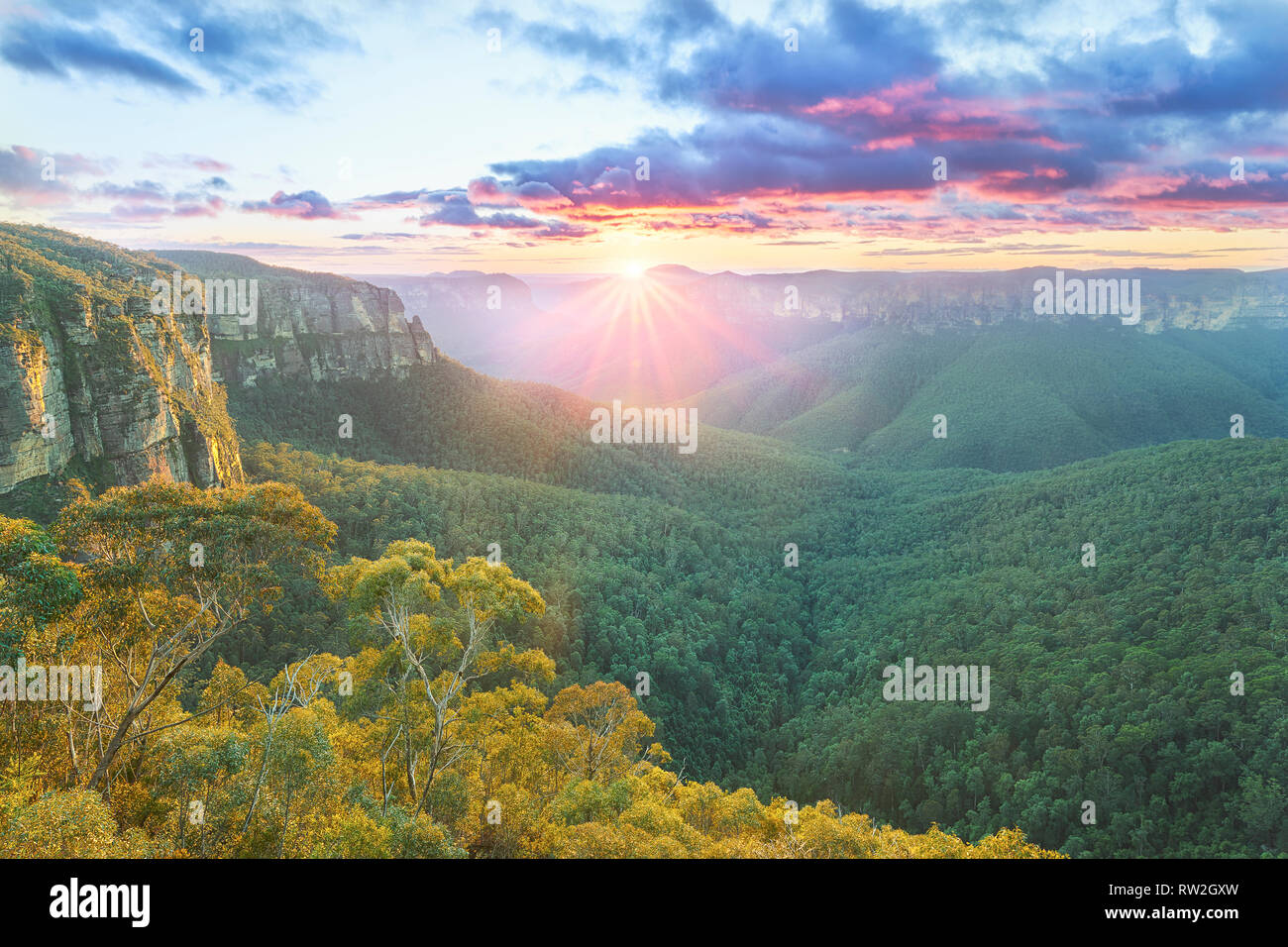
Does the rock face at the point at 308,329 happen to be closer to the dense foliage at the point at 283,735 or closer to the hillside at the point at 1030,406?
the dense foliage at the point at 283,735

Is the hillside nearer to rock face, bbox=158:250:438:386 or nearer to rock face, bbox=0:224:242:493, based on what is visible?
rock face, bbox=158:250:438:386

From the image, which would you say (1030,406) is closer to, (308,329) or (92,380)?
(308,329)

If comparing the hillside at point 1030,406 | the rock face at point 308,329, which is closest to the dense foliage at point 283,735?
the rock face at point 308,329

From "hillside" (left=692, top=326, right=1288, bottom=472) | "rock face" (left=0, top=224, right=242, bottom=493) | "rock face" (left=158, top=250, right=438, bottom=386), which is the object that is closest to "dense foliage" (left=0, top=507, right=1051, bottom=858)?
"rock face" (left=0, top=224, right=242, bottom=493)

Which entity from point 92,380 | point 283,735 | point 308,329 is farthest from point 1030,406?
point 283,735

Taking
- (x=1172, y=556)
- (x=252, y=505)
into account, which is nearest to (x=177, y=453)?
(x=252, y=505)
